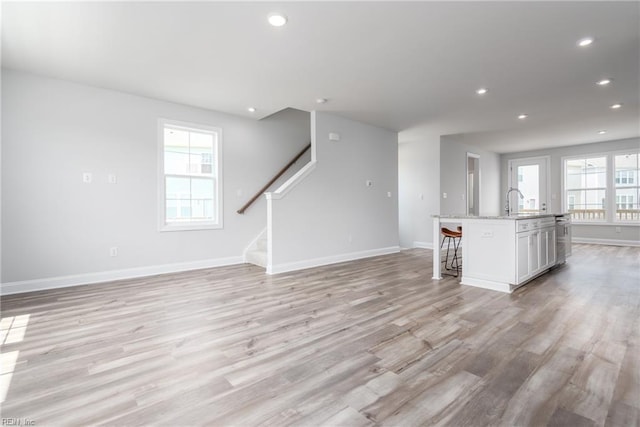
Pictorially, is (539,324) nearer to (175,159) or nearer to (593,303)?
(593,303)

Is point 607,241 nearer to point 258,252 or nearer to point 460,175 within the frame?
point 460,175

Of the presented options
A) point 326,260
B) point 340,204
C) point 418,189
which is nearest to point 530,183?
point 418,189

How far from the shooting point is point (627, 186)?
7.57 metres

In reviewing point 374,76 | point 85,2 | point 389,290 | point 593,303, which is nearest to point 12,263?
point 85,2

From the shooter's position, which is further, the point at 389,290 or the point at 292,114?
the point at 292,114

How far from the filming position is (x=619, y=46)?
309cm

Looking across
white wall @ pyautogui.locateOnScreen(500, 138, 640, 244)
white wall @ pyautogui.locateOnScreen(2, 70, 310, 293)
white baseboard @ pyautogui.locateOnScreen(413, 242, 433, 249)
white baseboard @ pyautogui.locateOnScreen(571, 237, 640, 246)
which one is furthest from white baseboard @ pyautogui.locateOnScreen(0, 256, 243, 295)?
white baseboard @ pyautogui.locateOnScreen(571, 237, 640, 246)

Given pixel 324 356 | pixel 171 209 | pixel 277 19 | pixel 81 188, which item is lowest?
pixel 324 356

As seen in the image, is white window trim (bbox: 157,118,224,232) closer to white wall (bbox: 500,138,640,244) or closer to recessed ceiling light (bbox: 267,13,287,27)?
recessed ceiling light (bbox: 267,13,287,27)

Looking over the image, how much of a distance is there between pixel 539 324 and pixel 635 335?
629 millimetres

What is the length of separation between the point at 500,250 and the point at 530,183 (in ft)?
23.1

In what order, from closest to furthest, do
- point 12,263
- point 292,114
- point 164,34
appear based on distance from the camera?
point 164,34 < point 12,263 < point 292,114

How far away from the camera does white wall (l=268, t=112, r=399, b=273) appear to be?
16.3 feet

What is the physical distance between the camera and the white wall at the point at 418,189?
732 cm
